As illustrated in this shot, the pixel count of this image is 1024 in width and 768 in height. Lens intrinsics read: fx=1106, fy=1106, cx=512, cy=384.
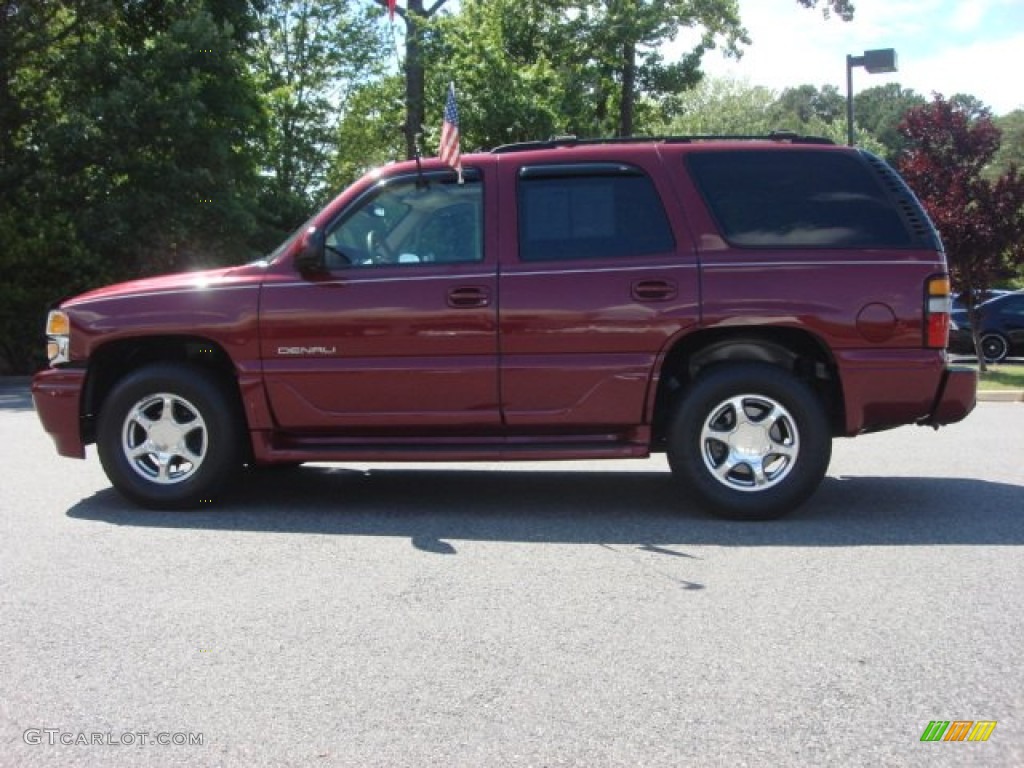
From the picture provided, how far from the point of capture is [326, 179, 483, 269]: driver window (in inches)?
243

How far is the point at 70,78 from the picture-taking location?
21656mm

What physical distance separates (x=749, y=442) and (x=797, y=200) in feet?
4.43

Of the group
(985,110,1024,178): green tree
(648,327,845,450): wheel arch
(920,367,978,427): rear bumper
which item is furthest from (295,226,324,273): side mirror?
(985,110,1024,178): green tree

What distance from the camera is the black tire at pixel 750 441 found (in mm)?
5832

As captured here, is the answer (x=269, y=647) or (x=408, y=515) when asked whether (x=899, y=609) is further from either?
(x=408, y=515)

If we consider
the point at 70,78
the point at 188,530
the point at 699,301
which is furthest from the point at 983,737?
the point at 70,78

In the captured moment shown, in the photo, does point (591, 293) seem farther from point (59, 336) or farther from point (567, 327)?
point (59, 336)

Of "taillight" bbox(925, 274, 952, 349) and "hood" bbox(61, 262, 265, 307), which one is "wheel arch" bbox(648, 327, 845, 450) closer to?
"taillight" bbox(925, 274, 952, 349)

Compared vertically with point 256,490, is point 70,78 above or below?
above

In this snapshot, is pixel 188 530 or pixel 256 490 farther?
pixel 256 490

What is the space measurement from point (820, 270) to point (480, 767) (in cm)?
375

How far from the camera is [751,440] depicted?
592 centimetres

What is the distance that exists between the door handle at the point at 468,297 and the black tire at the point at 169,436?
1441mm

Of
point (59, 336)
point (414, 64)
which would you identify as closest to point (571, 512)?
point (59, 336)
